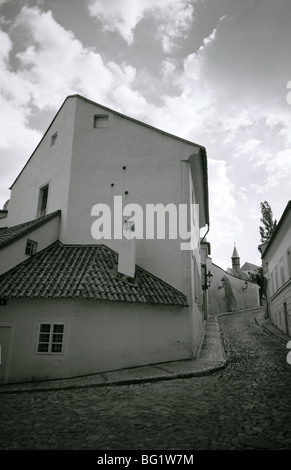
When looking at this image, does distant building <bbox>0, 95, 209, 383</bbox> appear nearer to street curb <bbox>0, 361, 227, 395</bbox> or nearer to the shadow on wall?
street curb <bbox>0, 361, 227, 395</bbox>

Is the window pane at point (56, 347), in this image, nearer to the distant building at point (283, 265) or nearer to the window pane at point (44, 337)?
the window pane at point (44, 337)

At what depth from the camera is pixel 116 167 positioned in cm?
1545

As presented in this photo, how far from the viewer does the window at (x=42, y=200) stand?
17.2m

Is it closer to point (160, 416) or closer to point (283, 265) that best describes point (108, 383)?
point (160, 416)

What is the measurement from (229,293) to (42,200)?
36.3 meters

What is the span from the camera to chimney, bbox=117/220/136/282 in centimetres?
1286

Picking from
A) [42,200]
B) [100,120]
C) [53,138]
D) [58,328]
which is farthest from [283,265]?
[53,138]

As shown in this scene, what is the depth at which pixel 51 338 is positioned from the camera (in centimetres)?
1070

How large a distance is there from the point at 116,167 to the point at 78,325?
799cm

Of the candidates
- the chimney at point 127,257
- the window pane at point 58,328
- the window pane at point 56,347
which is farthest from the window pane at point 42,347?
the chimney at point 127,257

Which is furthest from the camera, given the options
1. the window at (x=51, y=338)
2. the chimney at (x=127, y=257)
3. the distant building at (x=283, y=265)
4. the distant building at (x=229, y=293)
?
the distant building at (x=229, y=293)

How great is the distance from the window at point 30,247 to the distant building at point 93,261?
0.18 ft

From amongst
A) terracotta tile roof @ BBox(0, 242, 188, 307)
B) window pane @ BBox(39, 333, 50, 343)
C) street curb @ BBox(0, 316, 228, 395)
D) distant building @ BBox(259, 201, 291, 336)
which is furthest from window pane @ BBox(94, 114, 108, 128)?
street curb @ BBox(0, 316, 228, 395)

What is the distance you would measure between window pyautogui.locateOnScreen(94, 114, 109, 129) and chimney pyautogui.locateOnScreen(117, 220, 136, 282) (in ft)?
21.7
